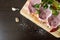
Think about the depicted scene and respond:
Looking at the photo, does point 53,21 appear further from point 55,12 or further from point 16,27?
point 16,27

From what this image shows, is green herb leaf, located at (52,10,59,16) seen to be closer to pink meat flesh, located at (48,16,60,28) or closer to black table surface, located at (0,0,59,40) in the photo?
pink meat flesh, located at (48,16,60,28)

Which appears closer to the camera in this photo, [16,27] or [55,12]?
[55,12]

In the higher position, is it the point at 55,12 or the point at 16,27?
the point at 55,12

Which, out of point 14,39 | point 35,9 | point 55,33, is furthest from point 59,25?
point 14,39

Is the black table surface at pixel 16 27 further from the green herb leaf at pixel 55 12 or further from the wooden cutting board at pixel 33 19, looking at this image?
the green herb leaf at pixel 55 12

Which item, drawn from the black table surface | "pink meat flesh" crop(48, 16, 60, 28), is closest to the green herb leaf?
"pink meat flesh" crop(48, 16, 60, 28)

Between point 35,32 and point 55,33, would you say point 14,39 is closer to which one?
point 35,32

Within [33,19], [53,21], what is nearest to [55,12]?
[53,21]

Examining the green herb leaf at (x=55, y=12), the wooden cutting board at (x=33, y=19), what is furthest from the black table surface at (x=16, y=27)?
the green herb leaf at (x=55, y=12)
